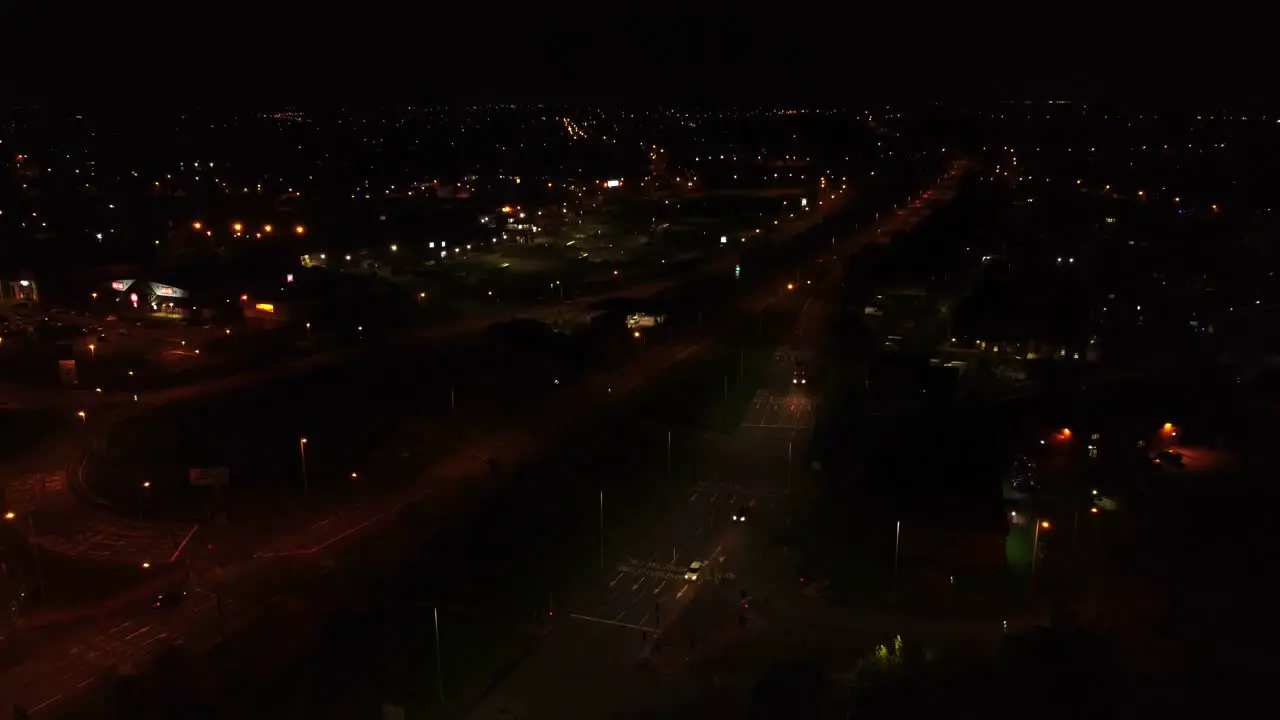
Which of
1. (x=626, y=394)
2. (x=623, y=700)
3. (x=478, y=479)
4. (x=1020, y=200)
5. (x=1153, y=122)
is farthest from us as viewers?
(x=1153, y=122)

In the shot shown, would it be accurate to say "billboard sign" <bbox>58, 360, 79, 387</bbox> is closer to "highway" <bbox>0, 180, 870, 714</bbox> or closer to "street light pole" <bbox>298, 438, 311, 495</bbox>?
"street light pole" <bbox>298, 438, 311, 495</bbox>

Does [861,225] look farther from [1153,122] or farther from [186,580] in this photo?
[1153,122]

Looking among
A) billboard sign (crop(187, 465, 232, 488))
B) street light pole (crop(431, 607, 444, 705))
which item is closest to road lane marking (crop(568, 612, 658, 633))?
street light pole (crop(431, 607, 444, 705))

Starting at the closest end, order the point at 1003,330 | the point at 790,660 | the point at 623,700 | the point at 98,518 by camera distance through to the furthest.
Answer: the point at 623,700 → the point at 790,660 → the point at 98,518 → the point at 1003,330

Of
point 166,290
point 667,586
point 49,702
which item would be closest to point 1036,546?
point 667,586

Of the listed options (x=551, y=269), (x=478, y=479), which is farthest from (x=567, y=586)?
(x=551, y=269)

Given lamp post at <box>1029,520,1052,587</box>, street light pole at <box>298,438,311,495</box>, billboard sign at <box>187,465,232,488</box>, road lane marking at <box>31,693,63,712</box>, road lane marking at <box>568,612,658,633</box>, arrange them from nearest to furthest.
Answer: road lane marking at <box>31,693,63,712</box>
road lane marking at <box>568,612,658,633</box>
lamp post at <box>1029,520,1052,587</box>
billboard sign at <box>187,465,232,488</box>
street light pole at <box>298,438,311,495</box>
